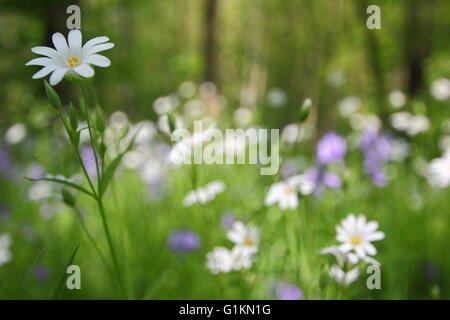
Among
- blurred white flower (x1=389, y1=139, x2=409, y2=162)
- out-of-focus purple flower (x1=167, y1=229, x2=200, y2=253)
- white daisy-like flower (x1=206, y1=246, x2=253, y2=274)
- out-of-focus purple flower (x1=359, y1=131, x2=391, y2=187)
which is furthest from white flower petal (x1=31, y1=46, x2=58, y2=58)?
blurred white flower (x1=389, y1=139, x2=409, y2=162)

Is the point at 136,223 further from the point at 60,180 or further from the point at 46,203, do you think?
the point at 60,180

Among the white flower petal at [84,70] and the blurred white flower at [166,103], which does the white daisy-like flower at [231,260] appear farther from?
the blurred white flower at [166,103]

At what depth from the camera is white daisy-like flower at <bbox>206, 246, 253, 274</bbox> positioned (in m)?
1.12

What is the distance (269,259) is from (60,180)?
2.43 ft

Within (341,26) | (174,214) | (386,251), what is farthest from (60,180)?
(341,26)

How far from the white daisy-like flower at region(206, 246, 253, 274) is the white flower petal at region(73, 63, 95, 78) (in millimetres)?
574

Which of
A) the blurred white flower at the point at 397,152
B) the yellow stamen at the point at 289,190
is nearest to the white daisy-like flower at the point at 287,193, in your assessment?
the yellow stamen at the point at 289,190

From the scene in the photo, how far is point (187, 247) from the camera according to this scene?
1.57 m

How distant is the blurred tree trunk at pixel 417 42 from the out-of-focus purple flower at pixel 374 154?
9.66ft

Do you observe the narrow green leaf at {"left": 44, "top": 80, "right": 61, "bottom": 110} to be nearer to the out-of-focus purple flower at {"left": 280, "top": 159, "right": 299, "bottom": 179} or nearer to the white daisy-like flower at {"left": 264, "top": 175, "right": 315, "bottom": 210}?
the white daisy-like flower at {"left": 264, "top": 175, "right": 315, "bottom": 210}

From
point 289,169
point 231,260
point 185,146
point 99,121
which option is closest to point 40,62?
point 99,121

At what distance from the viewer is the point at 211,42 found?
5.71 metres

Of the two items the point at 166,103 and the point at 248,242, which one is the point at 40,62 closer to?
the point at 248,242

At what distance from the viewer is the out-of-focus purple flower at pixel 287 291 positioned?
3.82ft
